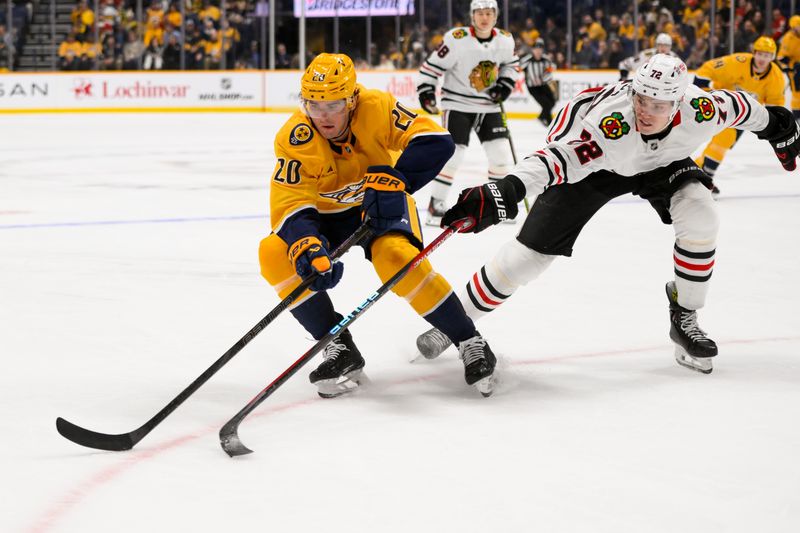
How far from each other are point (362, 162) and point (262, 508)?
3.84ft

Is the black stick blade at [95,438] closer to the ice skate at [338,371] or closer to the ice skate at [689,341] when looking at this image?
the ice skate at [338,371]

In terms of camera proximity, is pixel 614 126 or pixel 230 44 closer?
pixel 614 126

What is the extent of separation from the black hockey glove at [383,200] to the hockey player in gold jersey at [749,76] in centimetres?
469

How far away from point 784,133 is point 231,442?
1.97 m

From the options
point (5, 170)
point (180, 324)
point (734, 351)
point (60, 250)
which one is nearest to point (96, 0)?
point (5, 170)

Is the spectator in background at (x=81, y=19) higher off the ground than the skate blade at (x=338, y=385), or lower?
higher

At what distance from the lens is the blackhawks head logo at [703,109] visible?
2.99 meters

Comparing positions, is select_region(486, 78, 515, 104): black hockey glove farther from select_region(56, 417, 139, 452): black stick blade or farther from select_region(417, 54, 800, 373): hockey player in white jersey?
select_region(56, 417, 139, 452): black stick blade

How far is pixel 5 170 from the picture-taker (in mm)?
8266

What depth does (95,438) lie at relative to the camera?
2.45 meters

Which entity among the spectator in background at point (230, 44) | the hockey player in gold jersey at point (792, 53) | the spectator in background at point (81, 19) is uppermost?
the spectator in background at point (81, 19)

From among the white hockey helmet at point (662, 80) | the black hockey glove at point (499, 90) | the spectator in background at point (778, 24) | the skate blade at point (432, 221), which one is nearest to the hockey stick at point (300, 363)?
the white hockey helmet at point (662, 80)

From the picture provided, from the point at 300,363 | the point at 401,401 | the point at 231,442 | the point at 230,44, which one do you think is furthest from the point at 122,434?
the point at 230,44

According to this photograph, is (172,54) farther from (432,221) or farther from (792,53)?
(432,221)
